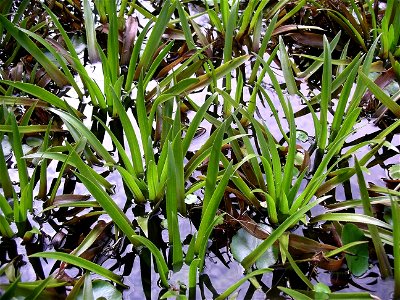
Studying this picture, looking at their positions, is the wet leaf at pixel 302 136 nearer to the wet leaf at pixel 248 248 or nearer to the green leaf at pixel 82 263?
the wet leaf at pixel 248 248

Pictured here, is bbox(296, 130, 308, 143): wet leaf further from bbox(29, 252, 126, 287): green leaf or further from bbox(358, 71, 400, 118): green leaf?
bbox(29, 252, 126, 287): green leaf

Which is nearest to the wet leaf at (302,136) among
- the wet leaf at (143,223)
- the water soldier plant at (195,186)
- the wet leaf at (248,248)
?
the water soldier plant at (195,186)

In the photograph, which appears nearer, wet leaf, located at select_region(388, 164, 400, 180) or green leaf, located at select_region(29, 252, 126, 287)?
green leaf, located at select_region(29, 252, 126, 287)

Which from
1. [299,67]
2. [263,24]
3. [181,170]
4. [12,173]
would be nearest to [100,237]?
[181,170]

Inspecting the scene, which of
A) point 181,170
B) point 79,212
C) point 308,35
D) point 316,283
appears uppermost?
point 308,35

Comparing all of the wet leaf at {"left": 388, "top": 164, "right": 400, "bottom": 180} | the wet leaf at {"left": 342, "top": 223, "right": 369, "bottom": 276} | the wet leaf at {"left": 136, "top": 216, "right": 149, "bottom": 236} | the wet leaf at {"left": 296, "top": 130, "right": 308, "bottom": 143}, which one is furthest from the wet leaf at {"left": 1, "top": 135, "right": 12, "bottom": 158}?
the wet leaf at {"left": 388, "top": 164, "right": 400, "bottom": 180}

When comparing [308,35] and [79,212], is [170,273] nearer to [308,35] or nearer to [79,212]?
[79,212]

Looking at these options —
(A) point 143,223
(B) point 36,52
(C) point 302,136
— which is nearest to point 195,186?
(A) point 143,223

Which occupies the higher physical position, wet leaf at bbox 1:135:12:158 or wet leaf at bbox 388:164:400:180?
wet leaf at bbox 1:135:12:158
